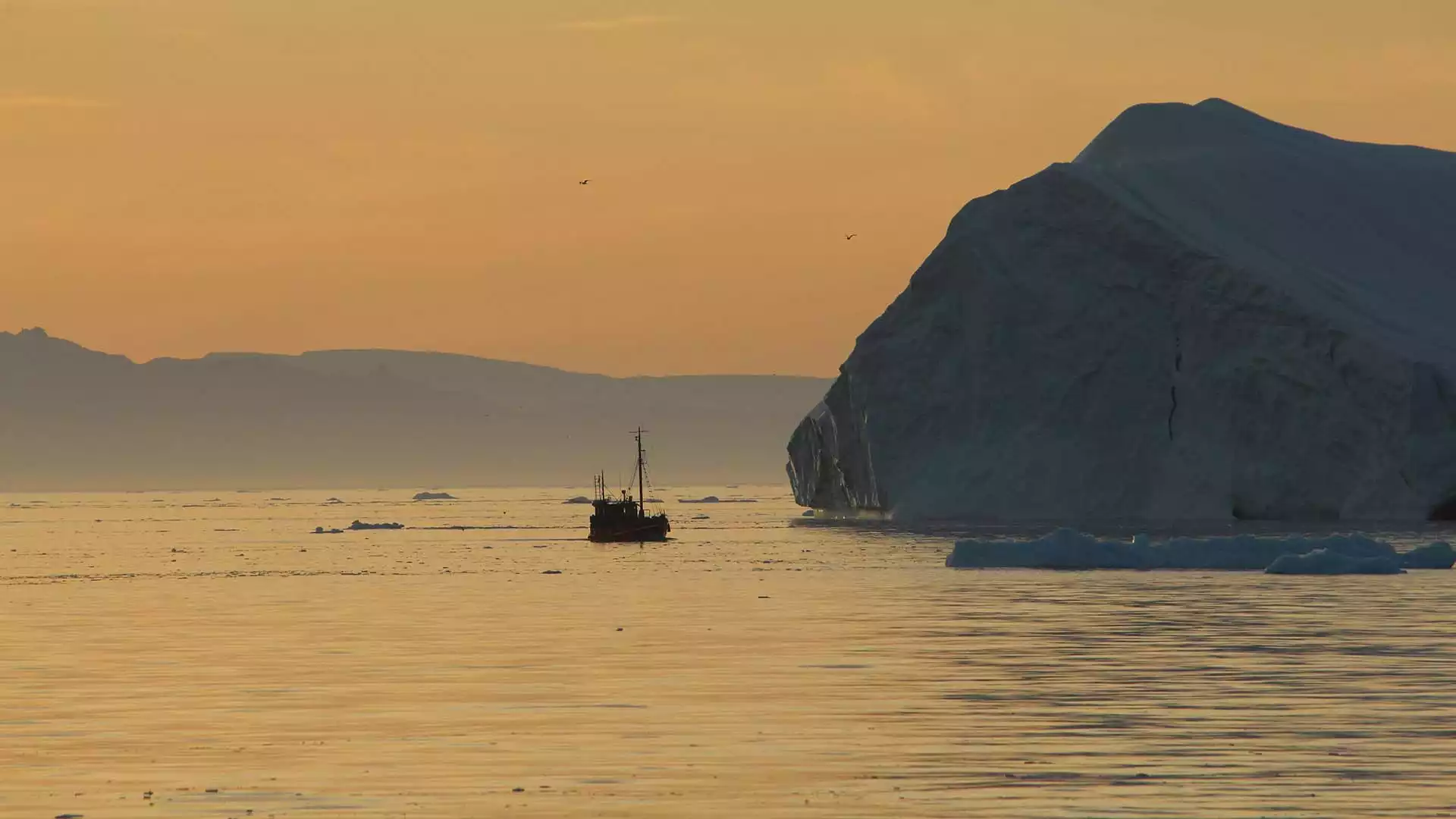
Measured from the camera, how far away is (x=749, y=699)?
74.9 ft

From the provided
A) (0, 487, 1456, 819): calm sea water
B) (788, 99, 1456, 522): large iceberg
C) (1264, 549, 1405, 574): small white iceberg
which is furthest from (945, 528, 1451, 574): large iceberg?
(788, 99, 1456, 522): large iceberg

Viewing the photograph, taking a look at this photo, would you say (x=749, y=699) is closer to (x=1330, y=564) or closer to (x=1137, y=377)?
(x=1330, y=564)

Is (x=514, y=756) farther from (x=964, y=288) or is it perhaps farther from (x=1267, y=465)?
(x=964, y=288)

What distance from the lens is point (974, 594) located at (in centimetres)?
4191

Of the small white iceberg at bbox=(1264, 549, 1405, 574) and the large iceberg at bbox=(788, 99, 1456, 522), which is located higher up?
the large iceberg at bbox=(788, 99, 1456, 522)

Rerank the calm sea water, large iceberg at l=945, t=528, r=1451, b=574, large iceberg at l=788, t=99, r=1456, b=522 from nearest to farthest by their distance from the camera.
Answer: the calm sea water < large iceberg at l=945, t=528, r=1451, b=574 < large iceberg at l=788, t=99, r=1456, b=522

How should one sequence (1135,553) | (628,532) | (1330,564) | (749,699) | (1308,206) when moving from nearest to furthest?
(749,699) < (1330,564) < (1135,553) < (628,532) < (1308,206)

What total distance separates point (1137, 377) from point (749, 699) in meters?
62.5

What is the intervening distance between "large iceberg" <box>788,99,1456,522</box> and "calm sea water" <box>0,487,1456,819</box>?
29064 mm

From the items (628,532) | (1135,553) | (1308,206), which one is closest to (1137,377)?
(1308,206)

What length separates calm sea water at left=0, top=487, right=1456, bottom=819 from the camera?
53.2 feet

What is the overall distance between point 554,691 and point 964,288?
2513 inches

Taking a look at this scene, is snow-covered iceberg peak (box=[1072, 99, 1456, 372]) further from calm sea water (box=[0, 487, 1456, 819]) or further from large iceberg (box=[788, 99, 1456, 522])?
calm sea water (box=[0, 487, 1456, 819])

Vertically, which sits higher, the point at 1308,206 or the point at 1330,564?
the point at 1308,206
